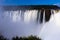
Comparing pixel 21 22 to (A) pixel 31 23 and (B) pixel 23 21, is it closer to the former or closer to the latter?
(B) pixel 23 21

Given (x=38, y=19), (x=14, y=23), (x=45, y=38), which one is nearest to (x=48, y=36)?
(x=45, y=38)

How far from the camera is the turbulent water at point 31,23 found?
13.3ft

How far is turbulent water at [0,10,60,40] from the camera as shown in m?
4.04

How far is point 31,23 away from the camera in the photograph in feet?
13.6

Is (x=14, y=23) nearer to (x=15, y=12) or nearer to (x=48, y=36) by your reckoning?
(x=15, y=12)

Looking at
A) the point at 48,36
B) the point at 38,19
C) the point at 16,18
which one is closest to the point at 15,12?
the point at 16,18

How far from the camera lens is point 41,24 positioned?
4.11m

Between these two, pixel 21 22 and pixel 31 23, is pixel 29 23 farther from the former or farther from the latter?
pixel 21 22

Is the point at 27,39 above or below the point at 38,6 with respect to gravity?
below

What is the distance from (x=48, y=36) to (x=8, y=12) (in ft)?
2.42

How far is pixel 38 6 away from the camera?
3938 millimetres

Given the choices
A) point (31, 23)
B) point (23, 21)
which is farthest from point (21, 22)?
point (31, 23)

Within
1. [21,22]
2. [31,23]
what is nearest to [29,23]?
Result: [31,23]

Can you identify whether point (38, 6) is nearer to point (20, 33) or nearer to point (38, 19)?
point (38, 19)
